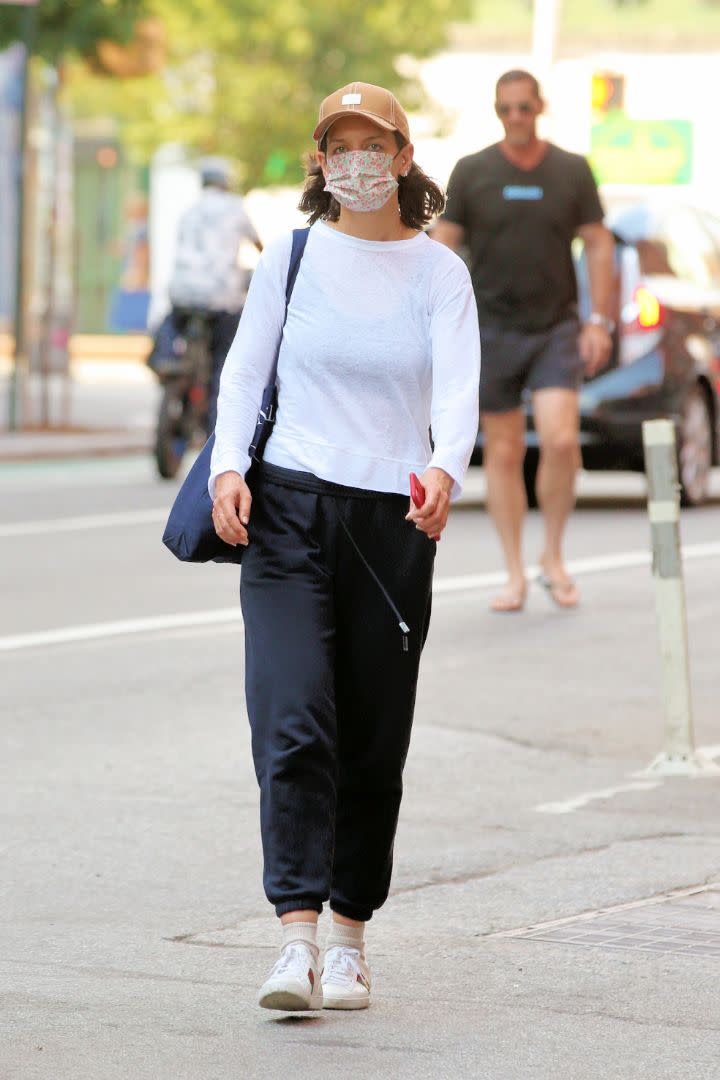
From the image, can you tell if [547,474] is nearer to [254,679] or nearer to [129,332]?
[254,679]

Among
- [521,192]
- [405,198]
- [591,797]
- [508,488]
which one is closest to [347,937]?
[405,198]

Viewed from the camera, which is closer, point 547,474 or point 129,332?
point 547,474

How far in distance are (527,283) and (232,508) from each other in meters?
5.76

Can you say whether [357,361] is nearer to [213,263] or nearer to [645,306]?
[645,306]

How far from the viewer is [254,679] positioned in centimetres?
497

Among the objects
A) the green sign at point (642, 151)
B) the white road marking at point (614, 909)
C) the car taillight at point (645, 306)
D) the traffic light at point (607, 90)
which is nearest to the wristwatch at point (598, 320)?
the car taillight at point (645, 306)

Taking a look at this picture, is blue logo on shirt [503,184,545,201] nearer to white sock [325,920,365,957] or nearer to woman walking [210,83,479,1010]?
woman walking [210,83,479,1010]

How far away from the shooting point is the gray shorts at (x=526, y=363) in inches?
411

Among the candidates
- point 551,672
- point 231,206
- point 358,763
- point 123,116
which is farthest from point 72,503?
point 123,116

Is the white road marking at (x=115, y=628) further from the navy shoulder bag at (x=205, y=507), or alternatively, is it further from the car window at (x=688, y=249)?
the car window at (x=688, y=249)

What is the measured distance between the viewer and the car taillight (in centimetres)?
1489

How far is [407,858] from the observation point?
6.28 metres

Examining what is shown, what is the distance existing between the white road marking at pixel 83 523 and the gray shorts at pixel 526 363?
3.99 metres

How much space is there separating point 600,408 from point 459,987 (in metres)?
9.92
